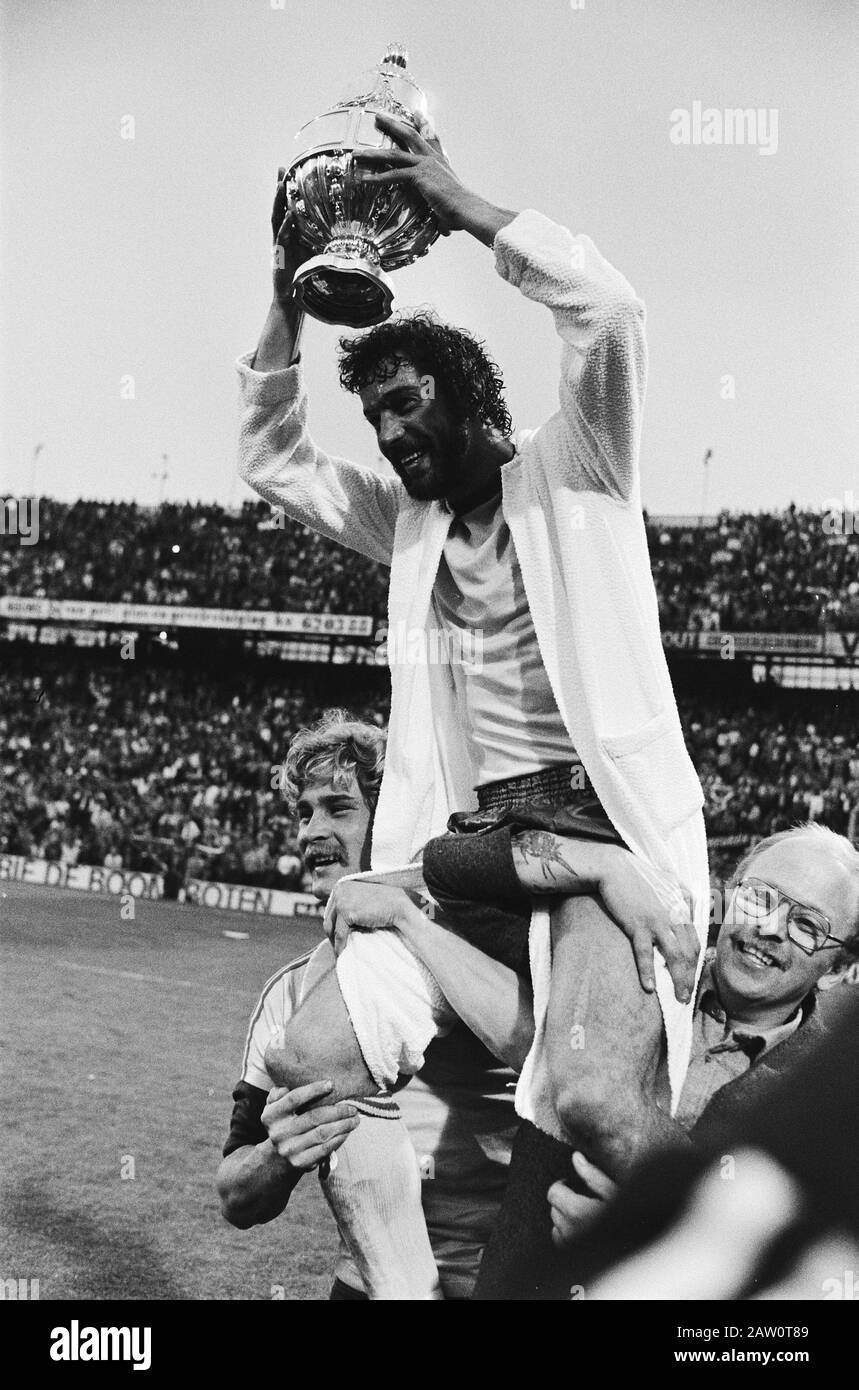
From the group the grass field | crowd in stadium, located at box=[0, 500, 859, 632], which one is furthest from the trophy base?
crowd in stadium, located at box=[0, 500, 859, 632]

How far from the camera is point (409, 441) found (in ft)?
8.49

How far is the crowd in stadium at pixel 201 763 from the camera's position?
16.7m

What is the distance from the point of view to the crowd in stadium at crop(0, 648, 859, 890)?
657 inches

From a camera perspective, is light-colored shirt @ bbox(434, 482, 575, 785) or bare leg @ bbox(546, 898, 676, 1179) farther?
light-colored shirt @ bbox(434, 482, 575, 785)

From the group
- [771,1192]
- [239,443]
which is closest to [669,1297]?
[771,1192]

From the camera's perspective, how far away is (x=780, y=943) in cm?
315

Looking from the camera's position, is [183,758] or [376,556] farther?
[183,758]

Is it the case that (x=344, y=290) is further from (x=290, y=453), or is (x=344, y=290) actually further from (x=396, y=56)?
(x=396, y=56)

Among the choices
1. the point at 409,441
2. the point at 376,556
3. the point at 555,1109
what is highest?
the point at 409,441

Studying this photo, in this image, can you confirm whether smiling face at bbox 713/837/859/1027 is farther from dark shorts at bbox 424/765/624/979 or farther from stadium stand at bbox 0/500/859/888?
stadium stand at bbox 0/500/859/888

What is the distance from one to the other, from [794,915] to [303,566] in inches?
718

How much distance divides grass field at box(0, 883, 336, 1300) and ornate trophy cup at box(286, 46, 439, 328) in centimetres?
268

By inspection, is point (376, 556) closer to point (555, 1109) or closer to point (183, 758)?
point (555, 1109)
